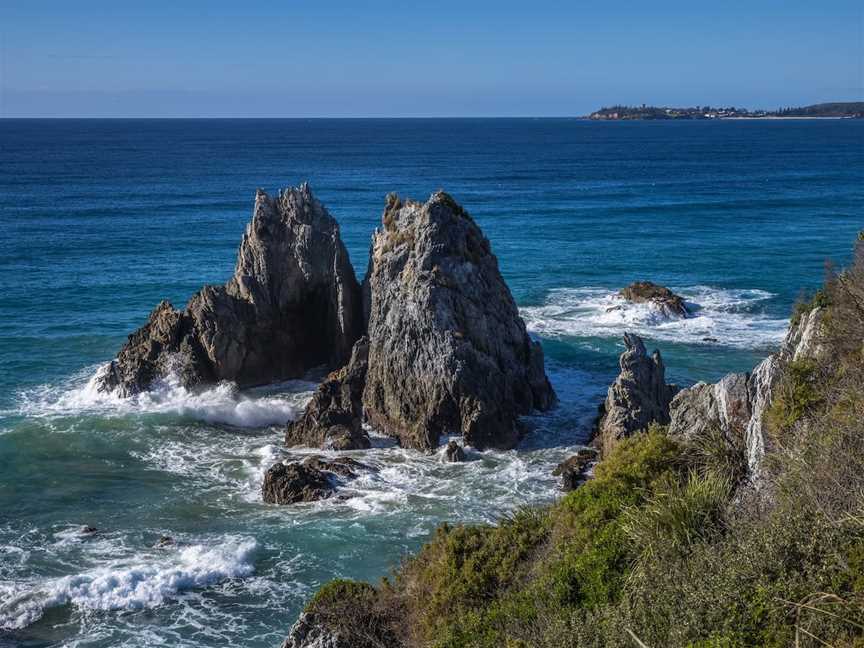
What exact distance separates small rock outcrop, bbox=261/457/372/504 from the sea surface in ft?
1.70

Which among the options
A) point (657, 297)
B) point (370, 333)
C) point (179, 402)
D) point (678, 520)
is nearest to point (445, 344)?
point (370, 333)

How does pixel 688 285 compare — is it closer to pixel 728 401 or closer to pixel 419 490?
pixel 419 490

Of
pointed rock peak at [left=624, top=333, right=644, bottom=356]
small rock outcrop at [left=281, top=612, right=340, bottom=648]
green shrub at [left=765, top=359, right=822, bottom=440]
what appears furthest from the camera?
pointed rock peak at [left=624, top=333, right=644, bottom=356]

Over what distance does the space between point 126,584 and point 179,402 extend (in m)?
15.1

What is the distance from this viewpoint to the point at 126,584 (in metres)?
22.9

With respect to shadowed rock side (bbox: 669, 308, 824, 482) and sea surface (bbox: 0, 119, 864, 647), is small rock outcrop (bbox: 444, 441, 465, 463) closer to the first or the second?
sea surface (bbox: 0, 119, 864, 647)

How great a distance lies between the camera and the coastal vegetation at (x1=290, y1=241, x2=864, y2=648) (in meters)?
12.9

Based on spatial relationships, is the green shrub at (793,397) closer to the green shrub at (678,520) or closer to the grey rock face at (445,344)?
the green shrub at (678,520)

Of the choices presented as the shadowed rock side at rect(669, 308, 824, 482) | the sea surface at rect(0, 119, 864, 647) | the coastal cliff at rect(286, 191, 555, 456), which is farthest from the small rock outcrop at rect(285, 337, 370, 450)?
the shadowed rock side at rect(669, 308, 824, 482)

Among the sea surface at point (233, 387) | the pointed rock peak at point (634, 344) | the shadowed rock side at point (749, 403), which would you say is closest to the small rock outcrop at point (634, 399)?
the pointed rock peak at point (634, 344)

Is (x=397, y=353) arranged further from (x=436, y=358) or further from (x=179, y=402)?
(x=179, y=402)

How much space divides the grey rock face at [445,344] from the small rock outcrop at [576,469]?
2987 millimetres

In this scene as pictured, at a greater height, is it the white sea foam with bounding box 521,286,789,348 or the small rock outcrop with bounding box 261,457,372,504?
the white sea foam with bounding box 521,286,789,348

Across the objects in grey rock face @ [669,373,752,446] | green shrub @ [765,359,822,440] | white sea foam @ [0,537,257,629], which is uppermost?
green shrub @ [765,359,822,440]
